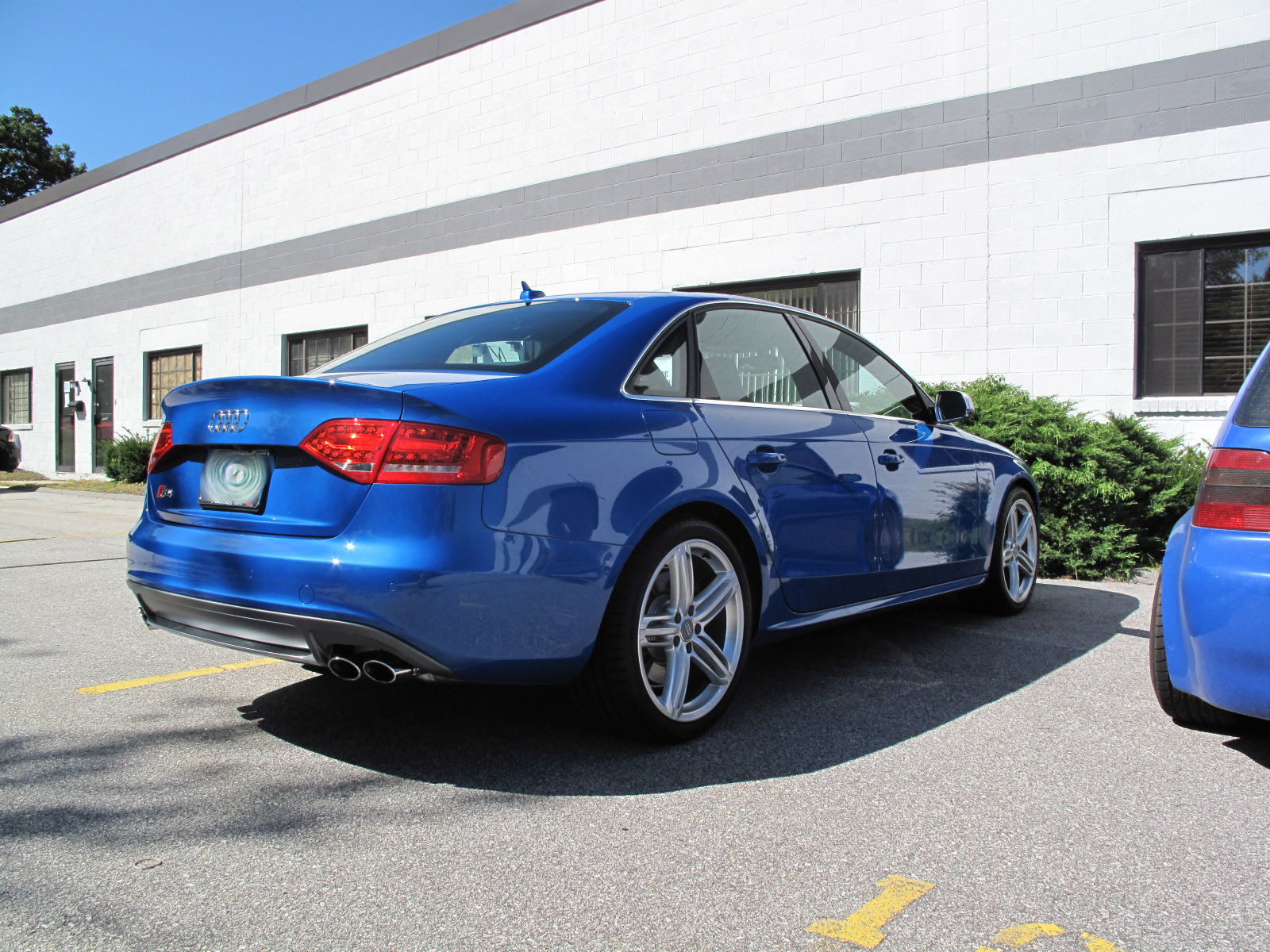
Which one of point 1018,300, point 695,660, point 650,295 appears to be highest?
point 1018,300

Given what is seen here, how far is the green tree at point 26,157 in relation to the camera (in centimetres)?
4888

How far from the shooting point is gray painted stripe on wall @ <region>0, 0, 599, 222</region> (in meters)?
13.4

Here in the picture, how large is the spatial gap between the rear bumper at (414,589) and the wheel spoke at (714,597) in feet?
1.60

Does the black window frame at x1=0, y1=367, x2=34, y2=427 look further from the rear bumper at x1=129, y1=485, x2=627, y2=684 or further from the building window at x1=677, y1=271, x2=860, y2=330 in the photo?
the rear bumper at x1=129, y1=485, x2=627, y2=684

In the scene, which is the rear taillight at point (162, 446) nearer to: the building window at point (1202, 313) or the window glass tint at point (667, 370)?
the window glass tint at point (667, 370)

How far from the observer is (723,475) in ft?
11.5

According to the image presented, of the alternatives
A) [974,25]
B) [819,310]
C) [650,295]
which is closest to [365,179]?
[819,310]

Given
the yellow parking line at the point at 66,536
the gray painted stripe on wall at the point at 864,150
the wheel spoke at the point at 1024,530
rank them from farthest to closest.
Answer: the yellow parking line at the point at 66,536 → the gray painted stripe on wall at the point at 864,150 → the wheel spoke at the point at 1024,530

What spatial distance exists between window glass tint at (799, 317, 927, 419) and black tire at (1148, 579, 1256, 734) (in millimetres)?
1475

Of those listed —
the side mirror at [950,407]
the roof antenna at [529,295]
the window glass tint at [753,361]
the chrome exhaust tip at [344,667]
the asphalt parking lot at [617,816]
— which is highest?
the roof antenna at [529,295]

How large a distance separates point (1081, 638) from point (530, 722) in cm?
312

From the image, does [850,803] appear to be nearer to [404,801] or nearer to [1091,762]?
[1091,762]

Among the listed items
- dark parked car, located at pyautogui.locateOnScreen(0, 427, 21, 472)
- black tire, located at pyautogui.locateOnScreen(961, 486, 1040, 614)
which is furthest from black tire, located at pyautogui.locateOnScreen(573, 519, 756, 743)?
dark parked car, located at pyautogui.locateOnScreen(0, 427, 21, 472)

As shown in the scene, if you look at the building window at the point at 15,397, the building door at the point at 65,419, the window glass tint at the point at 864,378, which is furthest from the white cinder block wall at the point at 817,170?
the building window at the point at 15,397
